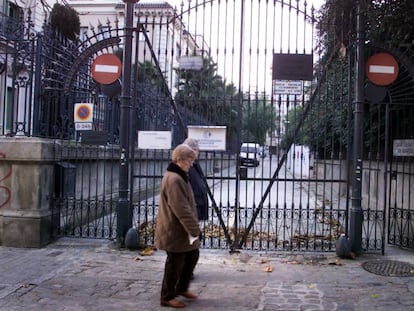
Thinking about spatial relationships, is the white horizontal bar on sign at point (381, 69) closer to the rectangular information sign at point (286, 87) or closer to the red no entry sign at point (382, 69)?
the red no entry sign at point (382, 69)

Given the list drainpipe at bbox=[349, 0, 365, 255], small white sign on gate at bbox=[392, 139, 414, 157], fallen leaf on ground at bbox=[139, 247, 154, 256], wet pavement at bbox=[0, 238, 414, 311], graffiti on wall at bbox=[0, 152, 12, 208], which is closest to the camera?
wet pavement at bbox=[0, 238, 414, 311]

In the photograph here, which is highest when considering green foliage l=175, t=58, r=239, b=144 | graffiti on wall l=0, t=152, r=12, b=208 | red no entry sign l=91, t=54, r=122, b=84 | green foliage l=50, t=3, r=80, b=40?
green foliage l=50, t=3, r=80, b=40

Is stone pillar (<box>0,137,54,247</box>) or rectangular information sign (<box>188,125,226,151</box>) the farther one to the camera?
stone pillar (<box>0,137,54,247</box>)

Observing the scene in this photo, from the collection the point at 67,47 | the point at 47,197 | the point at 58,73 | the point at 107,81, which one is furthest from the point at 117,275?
the point at 67,47

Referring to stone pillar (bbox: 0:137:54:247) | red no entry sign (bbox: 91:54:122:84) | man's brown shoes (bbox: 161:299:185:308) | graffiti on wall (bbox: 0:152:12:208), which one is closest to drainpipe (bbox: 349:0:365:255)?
man's brown shoes (bbox: 161:299:185:308)

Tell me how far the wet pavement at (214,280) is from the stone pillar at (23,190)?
→ 0.30m

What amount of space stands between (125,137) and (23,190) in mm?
1862

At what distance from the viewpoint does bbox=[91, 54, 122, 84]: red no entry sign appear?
300 inches

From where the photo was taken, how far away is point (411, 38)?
767cm

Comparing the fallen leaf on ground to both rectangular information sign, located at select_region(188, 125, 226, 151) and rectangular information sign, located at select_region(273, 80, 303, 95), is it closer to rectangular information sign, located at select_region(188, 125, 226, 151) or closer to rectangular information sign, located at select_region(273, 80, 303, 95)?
rectangular information sign, located at select_region(188, 125, 226, 151)

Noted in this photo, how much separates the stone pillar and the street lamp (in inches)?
49.0

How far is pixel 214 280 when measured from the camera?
5980 millimetres

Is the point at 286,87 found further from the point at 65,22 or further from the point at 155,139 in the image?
the point at 65,22

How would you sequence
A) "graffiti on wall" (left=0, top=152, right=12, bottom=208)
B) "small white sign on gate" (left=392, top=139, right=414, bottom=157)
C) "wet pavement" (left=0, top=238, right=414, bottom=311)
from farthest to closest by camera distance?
"graffiti on wall" (left=0, top=152, right=12, bottom=208), "small white sign on gate" (left=392, top=139, right=414, bottom=157), "wet pavement" (left=0, top=238, right=414, bottom=311)
